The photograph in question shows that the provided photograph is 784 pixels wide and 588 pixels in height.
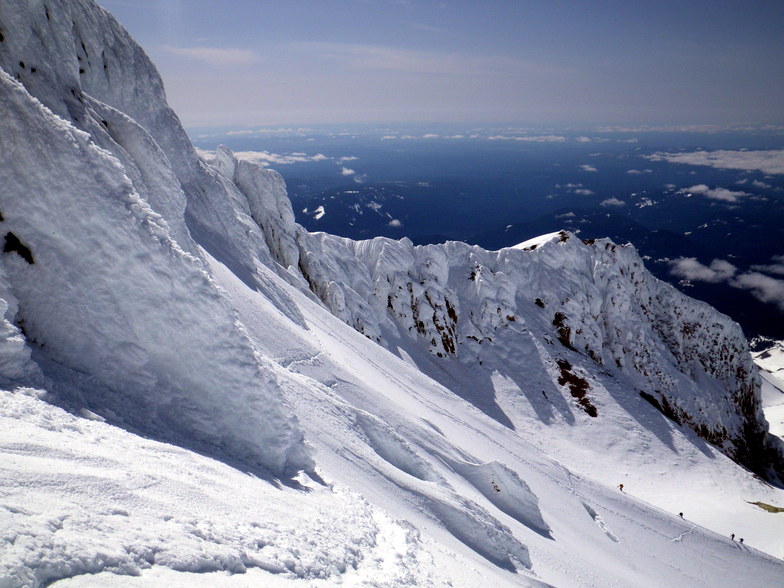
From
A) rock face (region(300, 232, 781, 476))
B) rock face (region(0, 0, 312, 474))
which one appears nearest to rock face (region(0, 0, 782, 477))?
rock face (region(0, 0, 312, 474))

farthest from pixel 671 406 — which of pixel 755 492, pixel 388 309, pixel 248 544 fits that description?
pixel 248 544

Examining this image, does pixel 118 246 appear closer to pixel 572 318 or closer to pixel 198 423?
pixel 198 423

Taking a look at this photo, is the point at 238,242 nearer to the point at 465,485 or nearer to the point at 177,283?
the point at 177,283

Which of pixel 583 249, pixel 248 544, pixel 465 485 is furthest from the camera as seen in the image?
pixel 583 249

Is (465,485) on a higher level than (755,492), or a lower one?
higher

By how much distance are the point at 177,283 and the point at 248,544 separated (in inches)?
255

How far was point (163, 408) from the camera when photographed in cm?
988

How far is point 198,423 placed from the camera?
1026 cm

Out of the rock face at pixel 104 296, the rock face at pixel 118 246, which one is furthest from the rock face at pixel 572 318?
the rock face at pixel 104 296

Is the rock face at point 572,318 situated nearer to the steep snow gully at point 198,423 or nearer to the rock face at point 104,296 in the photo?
the steep snow gully at point 198,423

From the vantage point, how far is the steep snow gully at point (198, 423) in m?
6.27

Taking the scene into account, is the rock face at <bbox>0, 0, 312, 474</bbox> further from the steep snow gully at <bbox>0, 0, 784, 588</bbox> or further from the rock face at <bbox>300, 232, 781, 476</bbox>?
the rock face at <bbox>300, 232, 781, 476</bbox>

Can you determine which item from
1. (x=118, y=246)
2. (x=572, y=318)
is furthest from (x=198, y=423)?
(x=572, y=318)

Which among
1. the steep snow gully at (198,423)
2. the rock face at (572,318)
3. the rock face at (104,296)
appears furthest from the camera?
the rock face at (572,318)
